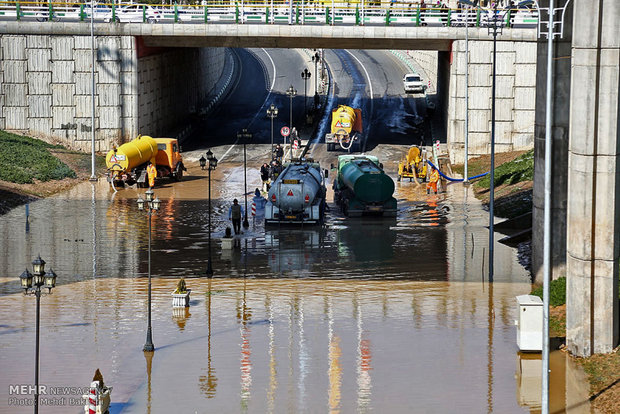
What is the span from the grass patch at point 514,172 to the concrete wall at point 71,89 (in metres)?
24.8

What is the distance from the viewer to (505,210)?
58125 mm

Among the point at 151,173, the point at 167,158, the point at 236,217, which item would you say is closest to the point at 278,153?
the point at 167,158

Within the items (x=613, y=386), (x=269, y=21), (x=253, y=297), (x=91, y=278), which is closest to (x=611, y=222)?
(x=613, y=386)

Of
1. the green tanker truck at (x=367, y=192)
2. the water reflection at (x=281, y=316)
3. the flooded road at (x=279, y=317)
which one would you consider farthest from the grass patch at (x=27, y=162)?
the green tanker truck at (x=367, y=192)

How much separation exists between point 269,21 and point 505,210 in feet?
79.5

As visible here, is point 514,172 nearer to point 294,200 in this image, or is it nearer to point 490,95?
point 490,95

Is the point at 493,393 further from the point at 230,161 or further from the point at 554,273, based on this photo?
the point at 230,161

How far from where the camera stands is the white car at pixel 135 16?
73938 mm

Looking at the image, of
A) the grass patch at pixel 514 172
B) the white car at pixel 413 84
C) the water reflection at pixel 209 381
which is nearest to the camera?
the water reflection at pixel 209 381

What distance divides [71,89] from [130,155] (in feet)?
38.0

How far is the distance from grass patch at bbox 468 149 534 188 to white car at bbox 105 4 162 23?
988 inches

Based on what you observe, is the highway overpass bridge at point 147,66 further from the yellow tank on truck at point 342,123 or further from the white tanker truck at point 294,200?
the white tanker truck at point 294,200

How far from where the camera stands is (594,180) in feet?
105

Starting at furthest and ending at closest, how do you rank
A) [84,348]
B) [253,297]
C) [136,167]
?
[136,167]
[253,297]
[84,348]
